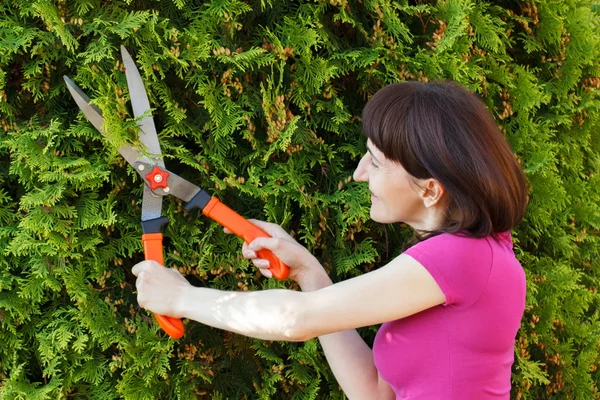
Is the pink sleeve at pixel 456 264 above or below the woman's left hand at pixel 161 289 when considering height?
above

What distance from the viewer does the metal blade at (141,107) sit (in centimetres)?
215

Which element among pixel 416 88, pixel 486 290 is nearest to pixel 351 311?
pixel 486 290

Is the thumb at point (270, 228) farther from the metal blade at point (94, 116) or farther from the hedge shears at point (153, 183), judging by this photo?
the metal blade at point (94, 116)

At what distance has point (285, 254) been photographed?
2.13 metres

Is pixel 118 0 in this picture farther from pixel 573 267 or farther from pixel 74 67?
pixel 573 267

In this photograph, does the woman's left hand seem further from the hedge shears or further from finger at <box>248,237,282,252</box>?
finger at <box>248,237,282,252</box>

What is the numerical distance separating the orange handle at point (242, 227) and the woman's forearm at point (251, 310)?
0.78 ft

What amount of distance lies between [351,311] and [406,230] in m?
0.93

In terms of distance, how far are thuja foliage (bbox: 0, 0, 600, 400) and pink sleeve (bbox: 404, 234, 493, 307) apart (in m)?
0.58

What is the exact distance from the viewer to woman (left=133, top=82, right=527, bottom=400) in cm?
178

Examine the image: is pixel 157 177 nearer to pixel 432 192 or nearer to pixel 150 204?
pixel 150 204

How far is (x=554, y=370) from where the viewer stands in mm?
3123

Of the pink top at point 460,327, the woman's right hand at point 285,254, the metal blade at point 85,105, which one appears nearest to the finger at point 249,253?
the woman's right hand at point 285,254

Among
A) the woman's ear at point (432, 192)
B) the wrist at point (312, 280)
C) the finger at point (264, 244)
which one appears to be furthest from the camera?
the wrist at point (312, 280)
